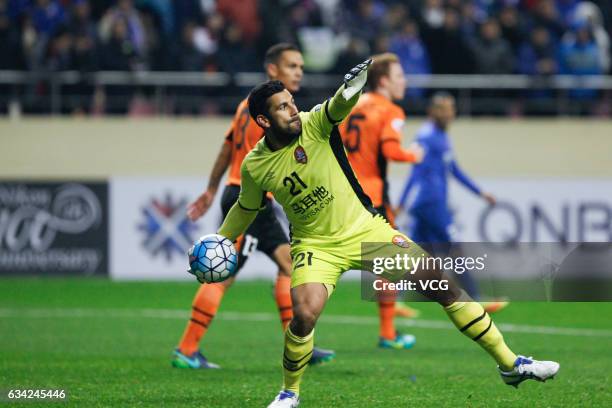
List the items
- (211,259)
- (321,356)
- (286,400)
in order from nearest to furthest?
1. (286,400)
2. (211,259)
3. (321,356)

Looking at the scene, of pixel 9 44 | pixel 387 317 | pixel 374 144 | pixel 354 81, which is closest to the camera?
pixel 354 81

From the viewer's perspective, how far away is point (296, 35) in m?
19.5

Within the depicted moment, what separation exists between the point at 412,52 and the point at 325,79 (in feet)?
4.85

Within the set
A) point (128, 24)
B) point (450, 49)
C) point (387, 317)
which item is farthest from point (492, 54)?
point (387, 317)

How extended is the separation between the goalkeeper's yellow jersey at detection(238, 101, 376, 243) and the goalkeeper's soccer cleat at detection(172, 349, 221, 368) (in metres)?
2.54

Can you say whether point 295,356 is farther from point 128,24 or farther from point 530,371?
point 128,24

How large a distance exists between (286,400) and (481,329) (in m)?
1.28

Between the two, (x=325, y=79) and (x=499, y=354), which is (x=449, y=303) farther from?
(x=325, y=79)

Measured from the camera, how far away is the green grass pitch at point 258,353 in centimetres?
829

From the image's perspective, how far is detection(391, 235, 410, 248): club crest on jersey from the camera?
304 inches

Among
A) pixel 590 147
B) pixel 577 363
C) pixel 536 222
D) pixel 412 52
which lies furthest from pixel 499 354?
pixel 590 147

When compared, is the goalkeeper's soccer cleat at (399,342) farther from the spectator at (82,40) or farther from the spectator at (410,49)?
the spectator at (82,40)

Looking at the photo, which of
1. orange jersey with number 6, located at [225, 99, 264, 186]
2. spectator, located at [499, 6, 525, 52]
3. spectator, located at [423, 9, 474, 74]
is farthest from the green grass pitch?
spectator, located at [499, 6, 525, 52]

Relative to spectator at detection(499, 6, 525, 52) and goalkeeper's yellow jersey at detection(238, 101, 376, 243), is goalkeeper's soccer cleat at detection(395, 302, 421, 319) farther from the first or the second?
goalkeeper's yellow jersey at detection(238, 101, 376, 243)
